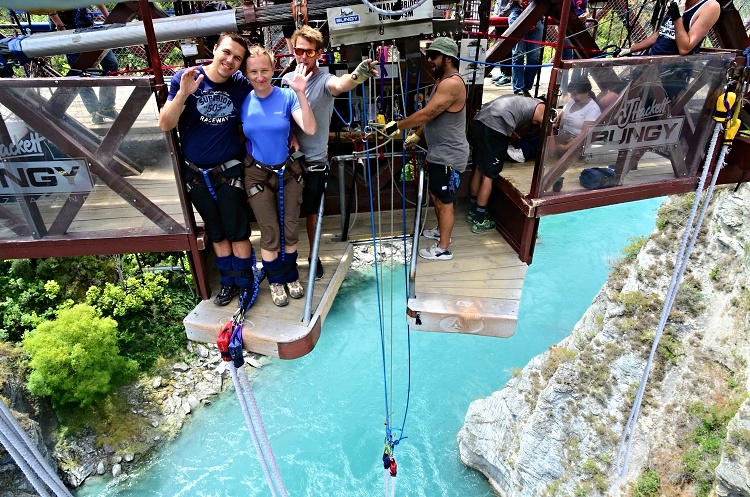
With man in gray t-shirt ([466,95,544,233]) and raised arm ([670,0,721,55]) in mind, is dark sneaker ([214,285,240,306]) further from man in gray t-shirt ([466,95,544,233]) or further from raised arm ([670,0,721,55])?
raised arm ([670,0,721,55])

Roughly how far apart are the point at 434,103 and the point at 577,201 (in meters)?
1.61

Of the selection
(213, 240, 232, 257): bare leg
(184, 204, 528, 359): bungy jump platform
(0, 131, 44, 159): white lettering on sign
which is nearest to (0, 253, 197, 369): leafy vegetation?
(184, 204, 528, 359): bungy jump platform

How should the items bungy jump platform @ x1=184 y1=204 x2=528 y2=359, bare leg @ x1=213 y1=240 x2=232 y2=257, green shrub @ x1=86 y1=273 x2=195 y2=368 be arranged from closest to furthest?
bungy jump platform @ x1=184 y1=204 x2=528 y2=359 → bare leg @ x1=213 y1=240 x2=232 y2=257 → green shrub @ x1=86 y1=273 x2=195 y2=368

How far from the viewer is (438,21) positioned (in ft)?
15.0

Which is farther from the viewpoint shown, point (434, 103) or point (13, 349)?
point (13, 349)

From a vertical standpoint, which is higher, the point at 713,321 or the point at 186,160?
the point at 186,160

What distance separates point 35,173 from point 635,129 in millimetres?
5047

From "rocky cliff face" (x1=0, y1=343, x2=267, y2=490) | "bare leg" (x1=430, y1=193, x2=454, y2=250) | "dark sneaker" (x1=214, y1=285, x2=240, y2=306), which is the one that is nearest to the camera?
"dark sneaker" (x1=214, y1=285, x2=240, y2=306)

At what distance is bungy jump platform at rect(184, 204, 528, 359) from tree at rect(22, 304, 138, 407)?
11.8m

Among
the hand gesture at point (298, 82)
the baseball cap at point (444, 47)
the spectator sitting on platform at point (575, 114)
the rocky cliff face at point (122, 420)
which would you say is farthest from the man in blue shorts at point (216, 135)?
the rocky cliff face at point (122, 420)

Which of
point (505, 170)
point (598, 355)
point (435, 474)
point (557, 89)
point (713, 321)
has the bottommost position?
point (435, 474)

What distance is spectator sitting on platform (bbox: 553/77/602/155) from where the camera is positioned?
4207 millimetres

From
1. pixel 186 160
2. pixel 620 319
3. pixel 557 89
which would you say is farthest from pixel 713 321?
pixel 186 160

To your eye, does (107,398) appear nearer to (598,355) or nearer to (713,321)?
(598,355)
